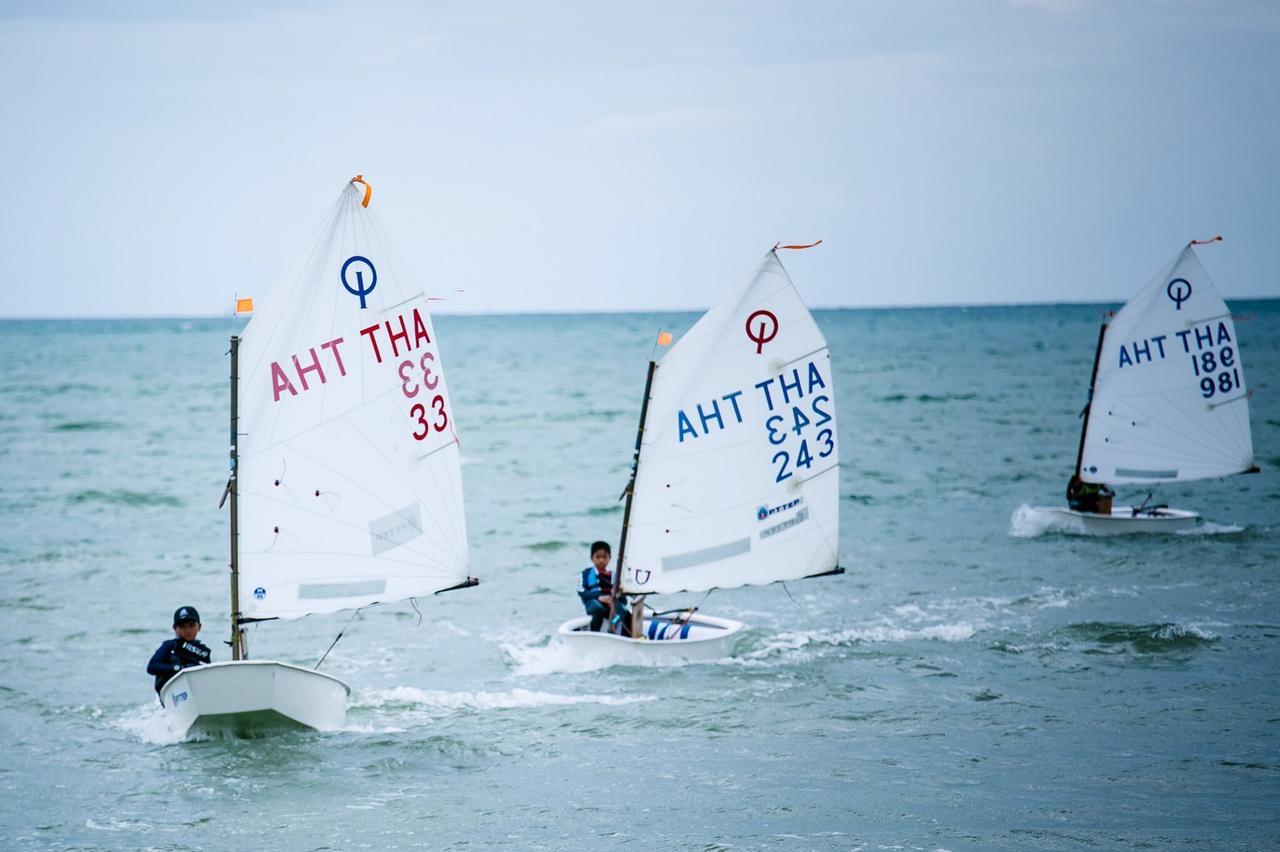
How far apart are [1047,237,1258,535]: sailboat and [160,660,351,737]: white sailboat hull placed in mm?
16406

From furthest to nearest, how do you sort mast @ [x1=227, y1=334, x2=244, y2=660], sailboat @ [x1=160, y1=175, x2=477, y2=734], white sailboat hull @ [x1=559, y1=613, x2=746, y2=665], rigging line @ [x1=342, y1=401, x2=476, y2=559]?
white sailboat hull @ [x1=559, y1=613, x2=746, y2=665] < rigging line @ [x1=342, y1=401, x2=476, y2=559] < sailboat @ [x1=160, y1=175, x2=477, y2=734] < mast @ [x1=227, y1=334, x2=244, y2=660]

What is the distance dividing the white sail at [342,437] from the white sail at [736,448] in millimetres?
3386

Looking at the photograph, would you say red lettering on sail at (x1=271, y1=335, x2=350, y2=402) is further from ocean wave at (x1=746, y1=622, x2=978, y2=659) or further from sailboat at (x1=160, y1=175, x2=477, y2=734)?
ocean wave at (x1=746, y1=622, x2=978, y2=659)

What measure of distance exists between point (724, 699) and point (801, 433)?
379 cm

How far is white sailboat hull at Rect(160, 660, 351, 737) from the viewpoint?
1334 centimetres

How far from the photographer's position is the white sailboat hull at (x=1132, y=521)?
81.9ft

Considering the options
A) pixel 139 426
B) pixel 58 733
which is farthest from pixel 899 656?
pixel 139 426

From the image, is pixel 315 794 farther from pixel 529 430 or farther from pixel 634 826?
pixel 529 430

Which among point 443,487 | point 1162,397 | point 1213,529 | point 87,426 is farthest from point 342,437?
point 87,426

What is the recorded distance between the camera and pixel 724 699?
624 inches

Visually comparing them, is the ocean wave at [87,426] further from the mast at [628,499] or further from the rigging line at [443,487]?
the rigging line at [443,487]

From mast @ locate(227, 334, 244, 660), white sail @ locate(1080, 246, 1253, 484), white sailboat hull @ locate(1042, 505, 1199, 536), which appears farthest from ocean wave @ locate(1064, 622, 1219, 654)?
mast @ locate(227, 334, 244, 660)

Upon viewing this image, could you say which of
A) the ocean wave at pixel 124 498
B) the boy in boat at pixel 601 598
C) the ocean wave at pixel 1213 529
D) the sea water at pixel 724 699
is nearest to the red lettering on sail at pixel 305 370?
the sea water at pixel 724 699

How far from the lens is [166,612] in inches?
842
